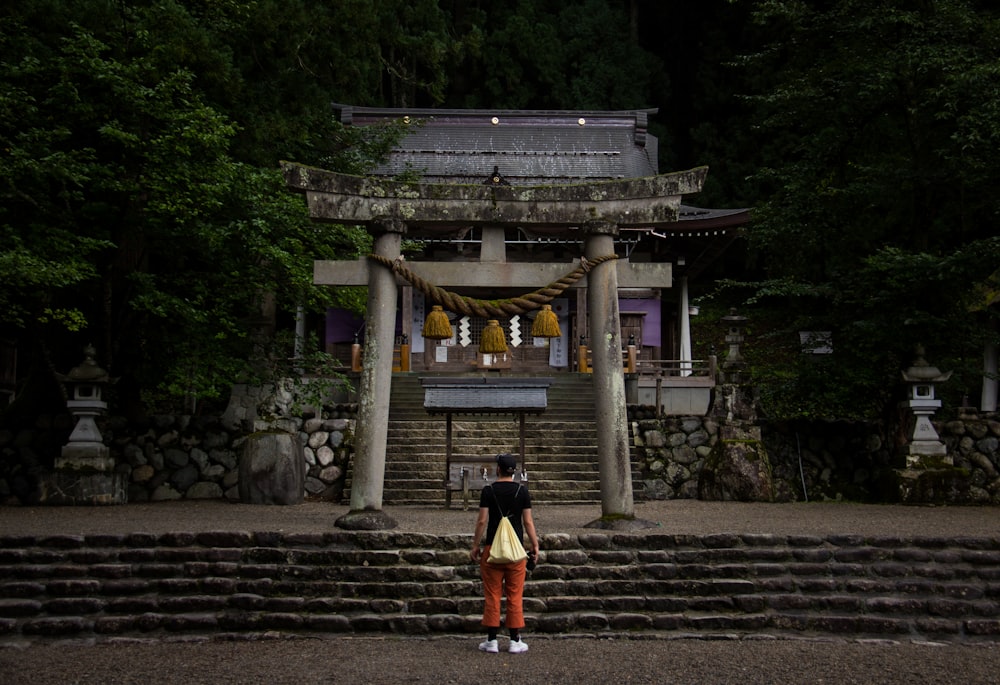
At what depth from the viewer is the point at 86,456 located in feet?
42.8

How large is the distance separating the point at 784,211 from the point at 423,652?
34.2 feet

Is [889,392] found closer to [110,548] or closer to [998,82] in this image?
[998,82]

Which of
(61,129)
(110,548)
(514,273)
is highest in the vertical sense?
(61,129)

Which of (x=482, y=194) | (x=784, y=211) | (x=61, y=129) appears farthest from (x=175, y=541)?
(x=784, y=211)

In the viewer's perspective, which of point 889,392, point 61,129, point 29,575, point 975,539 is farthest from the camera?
point 889,392

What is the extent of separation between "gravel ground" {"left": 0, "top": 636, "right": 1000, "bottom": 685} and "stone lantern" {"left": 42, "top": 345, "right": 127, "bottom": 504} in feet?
21.1

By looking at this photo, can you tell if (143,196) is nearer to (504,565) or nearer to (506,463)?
(506,463)

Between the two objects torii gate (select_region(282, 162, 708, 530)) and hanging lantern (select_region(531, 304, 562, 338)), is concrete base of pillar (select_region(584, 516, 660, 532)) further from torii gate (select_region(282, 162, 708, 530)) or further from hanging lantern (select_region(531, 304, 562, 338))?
hanging lantern (select_region(531, 304, 562, 338))

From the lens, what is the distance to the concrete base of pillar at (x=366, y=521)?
29.3 ft

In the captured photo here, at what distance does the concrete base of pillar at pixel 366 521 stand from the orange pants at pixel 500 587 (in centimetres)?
288

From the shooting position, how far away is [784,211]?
47.8ft

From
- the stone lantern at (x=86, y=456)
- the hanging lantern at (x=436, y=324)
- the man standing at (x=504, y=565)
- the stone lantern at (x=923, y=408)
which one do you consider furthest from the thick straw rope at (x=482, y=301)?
the stone lantern at (x=923, y=408)

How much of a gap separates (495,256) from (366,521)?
3.06 m

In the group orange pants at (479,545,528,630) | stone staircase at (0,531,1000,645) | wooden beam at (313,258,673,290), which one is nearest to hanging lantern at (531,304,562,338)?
wooden beam at (313,258,673,290)
